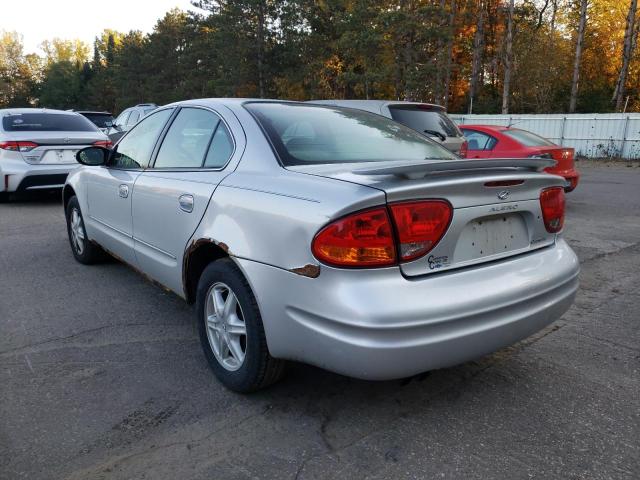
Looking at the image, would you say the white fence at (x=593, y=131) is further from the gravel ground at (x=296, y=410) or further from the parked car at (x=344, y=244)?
the parked car at (x=344, y=244)

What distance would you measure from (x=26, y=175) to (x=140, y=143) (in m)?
5.26

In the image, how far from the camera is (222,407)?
102 inches

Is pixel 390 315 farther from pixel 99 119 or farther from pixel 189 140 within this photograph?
pixel 99 119

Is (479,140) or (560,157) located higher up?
(479,140)

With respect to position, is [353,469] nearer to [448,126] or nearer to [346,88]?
[448,126]

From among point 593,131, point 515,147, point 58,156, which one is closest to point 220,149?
point 58,156

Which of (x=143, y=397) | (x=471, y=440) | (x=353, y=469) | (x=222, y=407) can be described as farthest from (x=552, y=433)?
(x=143, y=397)

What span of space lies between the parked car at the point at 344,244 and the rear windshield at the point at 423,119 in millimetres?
4156

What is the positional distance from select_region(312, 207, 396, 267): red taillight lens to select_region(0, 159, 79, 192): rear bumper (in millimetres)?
7531

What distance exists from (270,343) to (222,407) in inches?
19.6

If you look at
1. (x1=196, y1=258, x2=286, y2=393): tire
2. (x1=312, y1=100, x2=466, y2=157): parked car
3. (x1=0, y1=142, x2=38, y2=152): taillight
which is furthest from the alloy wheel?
(x1=0, y1=142, x2=38, y2=152): taillight

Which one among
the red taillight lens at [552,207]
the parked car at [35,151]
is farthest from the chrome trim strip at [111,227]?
the parked car at [35,151]

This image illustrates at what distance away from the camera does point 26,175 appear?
8.14m

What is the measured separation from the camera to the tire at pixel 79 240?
16.4 feet
